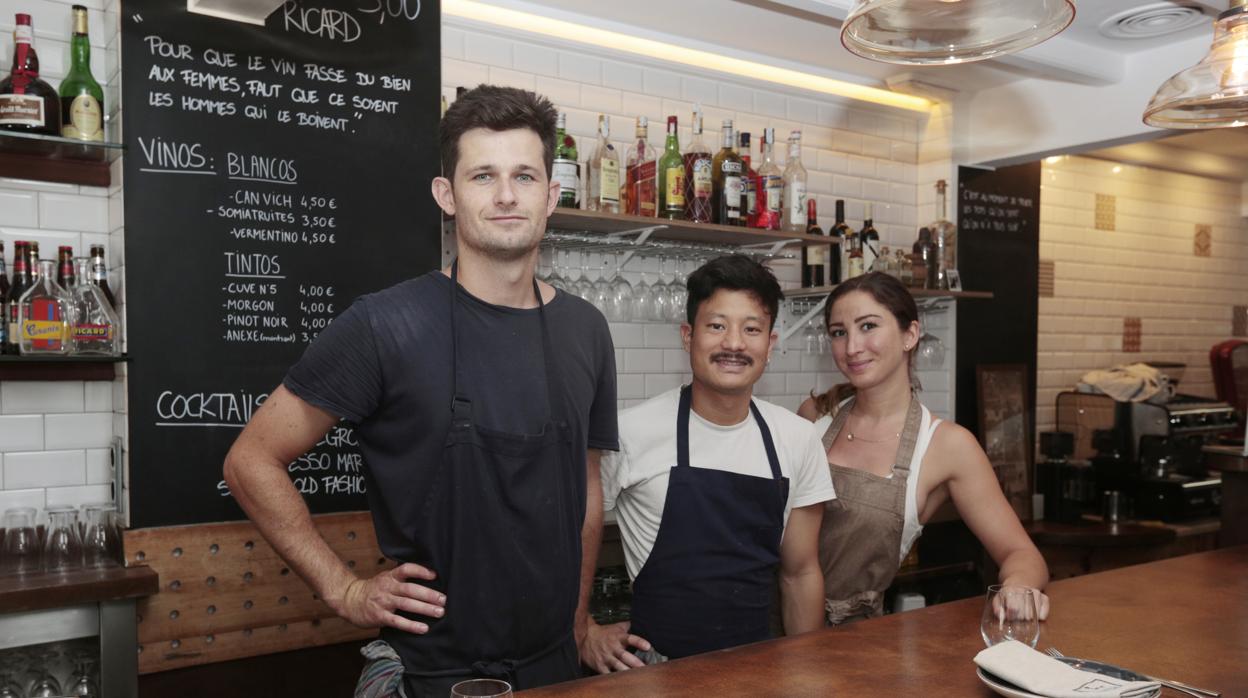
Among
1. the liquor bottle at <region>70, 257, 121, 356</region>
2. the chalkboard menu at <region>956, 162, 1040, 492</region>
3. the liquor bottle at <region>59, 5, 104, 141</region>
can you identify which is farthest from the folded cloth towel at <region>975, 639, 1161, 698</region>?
the chalkboard menu at <region>956, 162, 1040, 492</region>

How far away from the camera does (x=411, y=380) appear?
1.91 m

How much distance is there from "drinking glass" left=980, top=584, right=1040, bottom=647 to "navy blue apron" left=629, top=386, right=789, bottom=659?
27.8 inches

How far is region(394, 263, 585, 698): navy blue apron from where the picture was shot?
75.4 inches

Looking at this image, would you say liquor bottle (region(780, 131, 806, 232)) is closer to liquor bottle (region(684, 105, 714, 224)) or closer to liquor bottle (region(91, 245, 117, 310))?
liquor bottle (region(684, 105, 714, 224))

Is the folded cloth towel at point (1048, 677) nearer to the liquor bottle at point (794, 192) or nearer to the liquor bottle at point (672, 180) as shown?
the liquor bottle at point (672, 180)

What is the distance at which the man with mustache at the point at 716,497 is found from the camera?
2.34 metres

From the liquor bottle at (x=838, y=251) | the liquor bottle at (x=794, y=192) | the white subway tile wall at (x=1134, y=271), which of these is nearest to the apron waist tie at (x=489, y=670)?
the liquor bottle at (x=794, y=192)

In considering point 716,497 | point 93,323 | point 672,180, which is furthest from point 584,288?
point 93,323

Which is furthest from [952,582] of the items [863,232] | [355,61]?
[355,61]

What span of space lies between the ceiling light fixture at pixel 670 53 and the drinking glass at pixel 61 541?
84.5 inches

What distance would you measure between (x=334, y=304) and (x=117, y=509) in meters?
0.89

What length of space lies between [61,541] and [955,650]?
238cm

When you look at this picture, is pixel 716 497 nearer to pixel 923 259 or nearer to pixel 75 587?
pixel 75 587

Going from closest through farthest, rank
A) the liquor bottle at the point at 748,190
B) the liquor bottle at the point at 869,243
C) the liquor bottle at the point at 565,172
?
the liquor bottle at the point at 565,172
the liquor bottle at the point at 748,190
the liquor bottle at the point at 869,243
